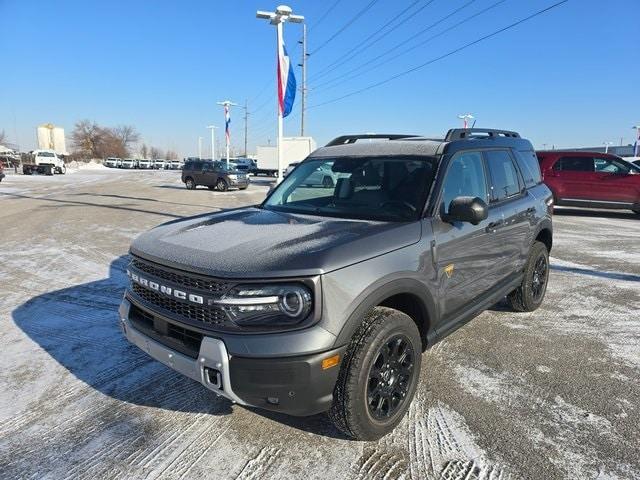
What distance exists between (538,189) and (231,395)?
429 centimetres

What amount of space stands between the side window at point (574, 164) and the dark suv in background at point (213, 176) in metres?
16.9

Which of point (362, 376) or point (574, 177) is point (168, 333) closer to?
point (362, 376)

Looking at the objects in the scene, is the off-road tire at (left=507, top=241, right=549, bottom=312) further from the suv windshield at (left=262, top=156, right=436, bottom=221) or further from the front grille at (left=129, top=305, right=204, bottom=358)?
the front grille at (left=129, top=305, right=204, bottom=358)

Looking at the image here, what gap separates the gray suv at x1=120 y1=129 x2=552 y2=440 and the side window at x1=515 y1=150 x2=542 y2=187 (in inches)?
30.9

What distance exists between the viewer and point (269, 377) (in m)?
2.35

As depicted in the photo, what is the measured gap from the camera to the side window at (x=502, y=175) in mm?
4164

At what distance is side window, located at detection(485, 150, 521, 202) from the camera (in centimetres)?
416

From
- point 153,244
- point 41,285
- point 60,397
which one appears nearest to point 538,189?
point 153,244

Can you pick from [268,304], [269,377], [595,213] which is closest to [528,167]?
[268,304]

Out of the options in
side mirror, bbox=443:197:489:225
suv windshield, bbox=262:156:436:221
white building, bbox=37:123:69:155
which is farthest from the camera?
white building, bbox=37:123:69:155

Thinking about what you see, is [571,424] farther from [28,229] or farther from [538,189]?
[28,229]

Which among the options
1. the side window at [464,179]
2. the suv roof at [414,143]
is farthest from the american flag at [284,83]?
the side window at [464,179]

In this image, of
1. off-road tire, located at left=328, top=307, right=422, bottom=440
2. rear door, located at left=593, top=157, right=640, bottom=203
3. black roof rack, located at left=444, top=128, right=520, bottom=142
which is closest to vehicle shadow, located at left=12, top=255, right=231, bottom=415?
off-road tire, located at left=328, top=307, right=422, bottom=440

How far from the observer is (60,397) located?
3318mm
